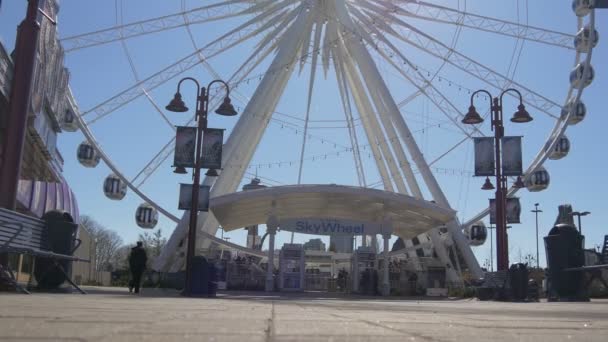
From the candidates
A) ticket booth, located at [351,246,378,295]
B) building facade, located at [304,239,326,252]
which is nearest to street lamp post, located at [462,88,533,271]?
ticket booth, located at [351,246,378,295]

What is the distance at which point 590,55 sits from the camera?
29.6 meters

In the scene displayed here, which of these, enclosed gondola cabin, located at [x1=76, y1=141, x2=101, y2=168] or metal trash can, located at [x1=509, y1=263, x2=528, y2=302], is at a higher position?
enclosed gondola cabin, located at [x1=76, y1=141, x2=101, y2=168]

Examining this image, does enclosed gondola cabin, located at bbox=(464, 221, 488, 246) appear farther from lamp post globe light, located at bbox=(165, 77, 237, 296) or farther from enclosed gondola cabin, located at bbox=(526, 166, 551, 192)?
lamp post globe light, located at bbox=(165, 77, 237, 296)

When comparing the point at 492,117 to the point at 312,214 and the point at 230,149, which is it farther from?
the point at 312,214

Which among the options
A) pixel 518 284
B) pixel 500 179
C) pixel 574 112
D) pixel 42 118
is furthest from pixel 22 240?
pixel 574 112

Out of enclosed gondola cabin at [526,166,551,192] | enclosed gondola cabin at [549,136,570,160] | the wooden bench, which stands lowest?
the wooden bench

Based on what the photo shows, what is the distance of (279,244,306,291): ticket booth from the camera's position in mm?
28734

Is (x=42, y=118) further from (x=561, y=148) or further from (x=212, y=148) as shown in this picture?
(x=561, y=148)

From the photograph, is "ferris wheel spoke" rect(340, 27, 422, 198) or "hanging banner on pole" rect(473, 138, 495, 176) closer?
"hanging banner on pole" rect(473, 138, 495, 176)

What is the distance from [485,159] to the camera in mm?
22891

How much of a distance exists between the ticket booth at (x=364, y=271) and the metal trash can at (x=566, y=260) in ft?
45.1

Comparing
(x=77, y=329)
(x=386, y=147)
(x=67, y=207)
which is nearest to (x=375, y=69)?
(x=386, y=147)

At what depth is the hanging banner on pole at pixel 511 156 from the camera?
22.5 meters

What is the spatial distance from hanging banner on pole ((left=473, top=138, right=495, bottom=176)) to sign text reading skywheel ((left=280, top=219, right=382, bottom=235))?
982 cm
